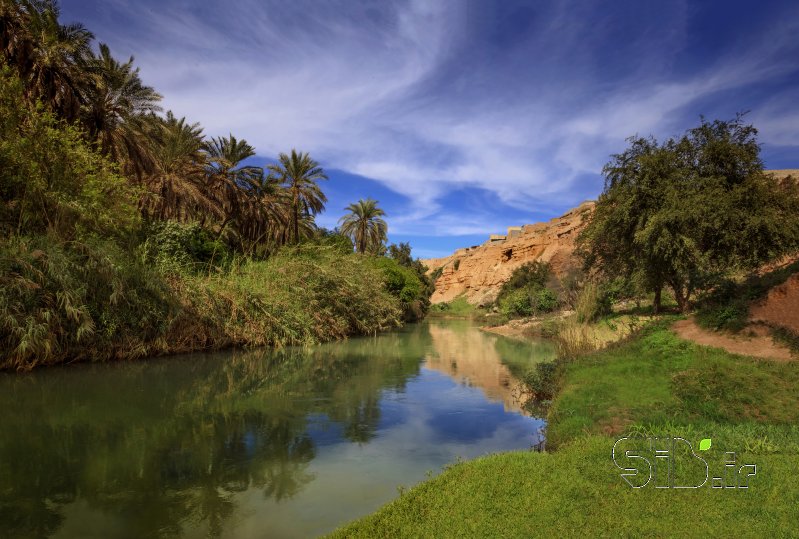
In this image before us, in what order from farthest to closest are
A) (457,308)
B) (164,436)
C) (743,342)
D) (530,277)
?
(457,308), (530,277), (743,342), (164,436)

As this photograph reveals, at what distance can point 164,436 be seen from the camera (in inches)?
355

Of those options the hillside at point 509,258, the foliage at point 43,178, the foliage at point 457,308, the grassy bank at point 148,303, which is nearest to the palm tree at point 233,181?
the grassy bank at point 148,303

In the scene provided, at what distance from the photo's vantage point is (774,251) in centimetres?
1834

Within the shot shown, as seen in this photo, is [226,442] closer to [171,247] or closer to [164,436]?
[164,436]

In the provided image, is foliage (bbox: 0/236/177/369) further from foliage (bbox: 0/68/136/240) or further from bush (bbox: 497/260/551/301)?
bush (bbox: 497/260/551/301)

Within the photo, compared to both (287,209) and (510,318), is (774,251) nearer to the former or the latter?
(510,318)

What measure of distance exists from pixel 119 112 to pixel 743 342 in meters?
26.5

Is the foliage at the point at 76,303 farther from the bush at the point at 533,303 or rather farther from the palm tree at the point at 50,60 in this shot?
the bush at the point at 533,303

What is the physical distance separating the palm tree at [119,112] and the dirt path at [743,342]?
2247 centimetres

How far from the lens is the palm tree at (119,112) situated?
22.0 m

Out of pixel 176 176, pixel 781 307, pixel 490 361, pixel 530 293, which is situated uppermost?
pixel 176 176

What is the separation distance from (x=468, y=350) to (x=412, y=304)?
23748 mm

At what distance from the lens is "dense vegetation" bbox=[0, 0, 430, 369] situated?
14125 millimetres

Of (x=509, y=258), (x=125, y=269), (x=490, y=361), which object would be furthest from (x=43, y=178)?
(x=509, y=258)
